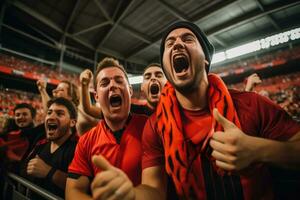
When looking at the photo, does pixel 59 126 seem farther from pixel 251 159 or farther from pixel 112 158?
pixel 251 159

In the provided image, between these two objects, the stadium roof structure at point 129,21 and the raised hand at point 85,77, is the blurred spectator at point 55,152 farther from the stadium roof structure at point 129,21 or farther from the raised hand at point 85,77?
the stadium roof structure at point 129,21

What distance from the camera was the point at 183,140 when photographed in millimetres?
1107

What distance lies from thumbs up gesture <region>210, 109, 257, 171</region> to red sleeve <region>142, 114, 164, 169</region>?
16.7 inches

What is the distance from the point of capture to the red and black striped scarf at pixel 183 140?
1046 millimetres

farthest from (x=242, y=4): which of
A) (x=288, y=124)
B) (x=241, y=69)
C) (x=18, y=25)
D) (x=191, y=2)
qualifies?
(x=18, y=25)

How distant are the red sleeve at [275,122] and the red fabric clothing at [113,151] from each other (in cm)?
83

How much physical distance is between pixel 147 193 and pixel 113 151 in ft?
1.80

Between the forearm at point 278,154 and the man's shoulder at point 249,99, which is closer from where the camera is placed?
the forearm at point 278,154

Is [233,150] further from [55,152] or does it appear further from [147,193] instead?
[55,152]

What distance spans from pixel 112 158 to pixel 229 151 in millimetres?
918

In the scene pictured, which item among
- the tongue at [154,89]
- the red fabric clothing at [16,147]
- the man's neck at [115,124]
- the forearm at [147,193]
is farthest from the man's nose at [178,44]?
the red fabric clothing at [16,147]

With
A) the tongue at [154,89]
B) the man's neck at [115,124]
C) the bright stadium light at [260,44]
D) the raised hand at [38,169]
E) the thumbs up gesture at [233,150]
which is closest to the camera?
the thumbs up gesture at [233,150]

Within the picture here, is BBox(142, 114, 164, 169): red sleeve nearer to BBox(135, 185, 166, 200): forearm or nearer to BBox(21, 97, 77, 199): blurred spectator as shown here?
BBox(135, 185, 166, 200): forearm

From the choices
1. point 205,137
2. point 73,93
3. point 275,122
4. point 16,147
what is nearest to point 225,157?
point 205,137
